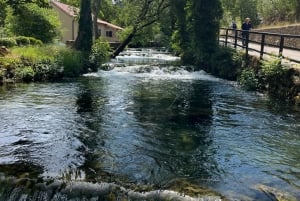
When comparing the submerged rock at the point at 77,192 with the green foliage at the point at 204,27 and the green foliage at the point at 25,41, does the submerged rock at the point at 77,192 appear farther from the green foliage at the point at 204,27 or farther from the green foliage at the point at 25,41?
the green foliage at the point at 25,41

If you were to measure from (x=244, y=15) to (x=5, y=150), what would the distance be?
145ft

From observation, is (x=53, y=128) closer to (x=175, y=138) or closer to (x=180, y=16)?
(x=175, y=138)

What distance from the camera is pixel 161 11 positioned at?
3400 cm

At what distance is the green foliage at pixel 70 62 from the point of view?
70.7 ft

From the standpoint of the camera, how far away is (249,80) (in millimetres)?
17641

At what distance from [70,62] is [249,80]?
9.98 m

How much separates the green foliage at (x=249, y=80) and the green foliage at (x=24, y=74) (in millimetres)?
10017

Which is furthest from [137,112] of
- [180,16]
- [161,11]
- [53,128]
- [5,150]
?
[161,11]

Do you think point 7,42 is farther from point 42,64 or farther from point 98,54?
point 42,64

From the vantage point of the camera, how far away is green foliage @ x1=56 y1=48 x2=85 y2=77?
21.6 m

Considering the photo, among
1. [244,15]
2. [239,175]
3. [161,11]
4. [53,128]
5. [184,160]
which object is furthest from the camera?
[244,15]

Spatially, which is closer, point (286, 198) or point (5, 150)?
point (286, 198)

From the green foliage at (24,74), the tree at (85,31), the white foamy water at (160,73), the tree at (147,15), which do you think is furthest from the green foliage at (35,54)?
the tree at (147,15)

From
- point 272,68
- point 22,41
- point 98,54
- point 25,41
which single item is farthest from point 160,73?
point 22,41
